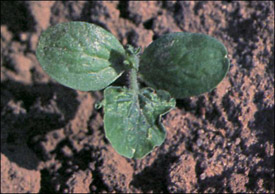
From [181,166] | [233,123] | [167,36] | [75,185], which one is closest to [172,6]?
[167,36]

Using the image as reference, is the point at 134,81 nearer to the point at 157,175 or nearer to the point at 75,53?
the point at 75,53

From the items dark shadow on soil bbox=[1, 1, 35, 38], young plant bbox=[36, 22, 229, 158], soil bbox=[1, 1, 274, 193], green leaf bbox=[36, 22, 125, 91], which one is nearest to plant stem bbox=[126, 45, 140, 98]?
young plant bbox=[36, 22, 229, 158]

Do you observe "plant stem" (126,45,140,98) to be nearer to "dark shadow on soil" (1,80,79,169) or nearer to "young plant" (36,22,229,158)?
"young plant" (36,22,229,158)

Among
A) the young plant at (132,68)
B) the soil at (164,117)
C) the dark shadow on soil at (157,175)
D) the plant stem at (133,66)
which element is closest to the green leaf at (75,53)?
the young plant at (132,68)

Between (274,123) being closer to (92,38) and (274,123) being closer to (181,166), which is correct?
(181,166)

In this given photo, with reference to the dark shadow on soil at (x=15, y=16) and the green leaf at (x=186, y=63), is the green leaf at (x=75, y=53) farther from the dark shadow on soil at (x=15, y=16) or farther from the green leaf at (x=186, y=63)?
the dark shadow on soil at (x=15, y=16)
